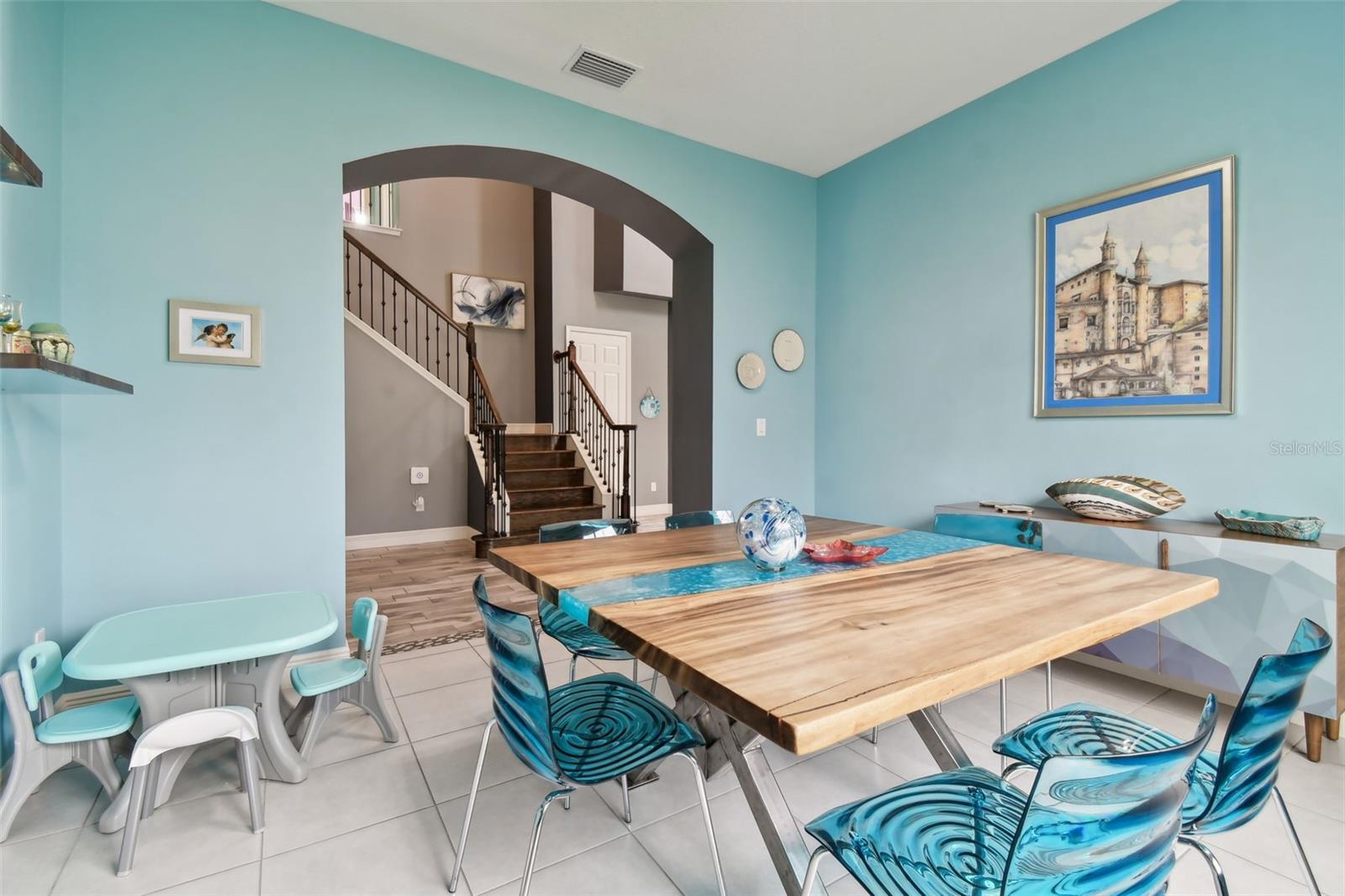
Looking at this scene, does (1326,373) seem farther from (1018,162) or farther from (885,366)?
(885,366)

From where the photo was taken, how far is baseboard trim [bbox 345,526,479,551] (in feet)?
19.4

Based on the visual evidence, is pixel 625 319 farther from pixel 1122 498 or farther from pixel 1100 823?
pixel 1100 823

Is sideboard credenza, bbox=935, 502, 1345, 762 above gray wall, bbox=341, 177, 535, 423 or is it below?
below

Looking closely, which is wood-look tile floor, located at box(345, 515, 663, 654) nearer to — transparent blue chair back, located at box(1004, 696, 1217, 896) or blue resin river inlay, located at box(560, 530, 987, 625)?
blue resin river inlay, located at box(560, 530, 987, 625)

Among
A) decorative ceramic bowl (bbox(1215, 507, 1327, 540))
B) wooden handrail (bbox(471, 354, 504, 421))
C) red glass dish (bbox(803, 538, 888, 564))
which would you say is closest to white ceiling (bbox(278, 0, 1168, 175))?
decorative ceramic bowl (bbox(1215, 507, 1327, 540))

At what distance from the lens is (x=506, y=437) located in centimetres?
700

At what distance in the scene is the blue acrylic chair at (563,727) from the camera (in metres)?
1.20

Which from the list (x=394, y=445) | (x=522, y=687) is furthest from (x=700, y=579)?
(x=394, y=445)

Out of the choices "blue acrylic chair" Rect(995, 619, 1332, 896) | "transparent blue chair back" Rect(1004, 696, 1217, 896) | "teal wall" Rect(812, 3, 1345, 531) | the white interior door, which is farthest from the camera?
the white interior door

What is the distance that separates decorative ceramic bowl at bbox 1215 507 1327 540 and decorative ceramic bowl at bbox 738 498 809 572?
190cm

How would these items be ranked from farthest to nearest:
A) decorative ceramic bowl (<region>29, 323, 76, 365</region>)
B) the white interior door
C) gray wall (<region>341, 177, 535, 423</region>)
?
the white interior door
gray wall (<region>341, 177, 535, 423</region>)
decorative ceramic bowl (<region>29, 323, 76, 365</region>)

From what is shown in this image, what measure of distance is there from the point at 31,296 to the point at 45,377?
63 cm

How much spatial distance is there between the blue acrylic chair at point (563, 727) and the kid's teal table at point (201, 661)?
2.69 feet

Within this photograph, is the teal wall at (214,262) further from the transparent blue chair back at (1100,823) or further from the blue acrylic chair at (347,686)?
the transparent blue chair back at (1100,823)
